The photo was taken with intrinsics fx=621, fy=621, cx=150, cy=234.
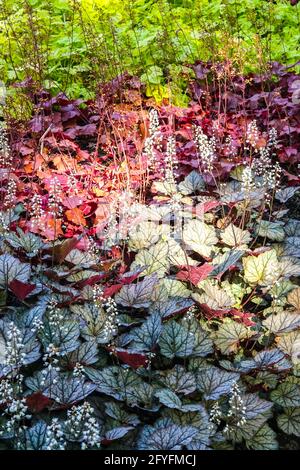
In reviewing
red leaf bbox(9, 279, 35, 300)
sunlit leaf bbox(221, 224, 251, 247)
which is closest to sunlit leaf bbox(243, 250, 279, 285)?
sunlit leaf bbox(221, 224, 251, 247)

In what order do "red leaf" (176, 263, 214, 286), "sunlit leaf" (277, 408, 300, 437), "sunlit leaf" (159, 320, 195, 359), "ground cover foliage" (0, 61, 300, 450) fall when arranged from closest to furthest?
"ground cover foliage" (0, 61, 300, 450), "sunlit leaf" (277, 408, 300, 437), "sunlit leaf" (159, 320, 195, 359), "red leaf" (176, 263, 214, 286)

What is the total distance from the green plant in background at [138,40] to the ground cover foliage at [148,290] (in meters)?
0.34

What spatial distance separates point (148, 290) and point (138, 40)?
8.90ft

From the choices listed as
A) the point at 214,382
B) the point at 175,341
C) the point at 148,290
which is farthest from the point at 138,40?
the point at 214,382

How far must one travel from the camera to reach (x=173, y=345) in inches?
93.0

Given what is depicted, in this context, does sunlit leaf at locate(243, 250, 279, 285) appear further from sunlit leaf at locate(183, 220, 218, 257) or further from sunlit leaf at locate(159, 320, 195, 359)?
sunlit leaf at locate(159, 320, 195, 359)

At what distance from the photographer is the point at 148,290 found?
258 cm

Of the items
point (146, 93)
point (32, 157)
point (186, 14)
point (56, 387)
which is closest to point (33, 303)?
point (56, 387)

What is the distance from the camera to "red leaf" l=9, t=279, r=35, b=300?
2.43 m

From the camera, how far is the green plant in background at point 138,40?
14.2 ft

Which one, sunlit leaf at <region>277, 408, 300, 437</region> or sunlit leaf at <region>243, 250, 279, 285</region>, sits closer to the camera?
sunlit leaf at <region>277, 408, 300, 437</region>
